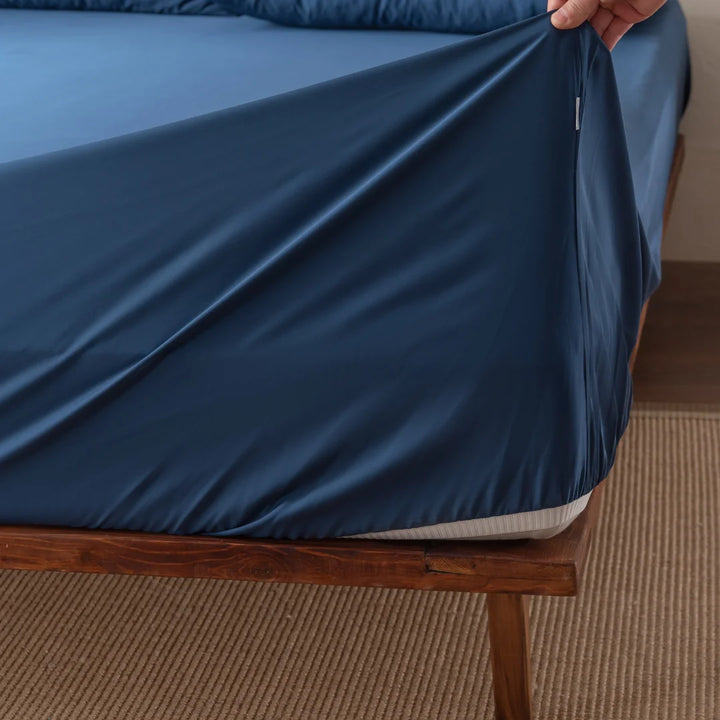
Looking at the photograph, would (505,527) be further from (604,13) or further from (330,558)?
(604,13)

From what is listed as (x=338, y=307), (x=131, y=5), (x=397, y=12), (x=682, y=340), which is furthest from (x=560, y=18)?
(x=131, y=5)

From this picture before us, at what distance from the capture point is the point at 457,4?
167cm

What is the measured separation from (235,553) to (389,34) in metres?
1.11

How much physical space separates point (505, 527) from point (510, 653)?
0.44 feet

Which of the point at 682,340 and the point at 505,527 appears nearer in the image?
the point at 505,527

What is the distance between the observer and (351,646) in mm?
1069

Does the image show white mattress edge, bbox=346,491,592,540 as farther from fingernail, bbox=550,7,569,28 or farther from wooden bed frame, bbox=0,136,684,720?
fingernail, bbox=550,7,569,28

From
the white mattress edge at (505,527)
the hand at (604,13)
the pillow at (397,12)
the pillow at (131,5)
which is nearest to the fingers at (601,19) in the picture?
the hand at (604,13)

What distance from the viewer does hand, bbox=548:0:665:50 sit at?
70cm

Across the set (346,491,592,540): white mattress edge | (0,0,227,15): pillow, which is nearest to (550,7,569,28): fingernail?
(346,491,592,540): white mattress edge

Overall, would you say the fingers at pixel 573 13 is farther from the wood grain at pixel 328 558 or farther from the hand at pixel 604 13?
the wood grain at pixel 328 558

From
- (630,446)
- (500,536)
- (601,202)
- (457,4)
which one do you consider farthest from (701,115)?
(500,536)

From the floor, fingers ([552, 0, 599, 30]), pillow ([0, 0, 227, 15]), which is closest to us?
fingers ([552, 0, 599, 30])

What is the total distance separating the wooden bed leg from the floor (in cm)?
79
